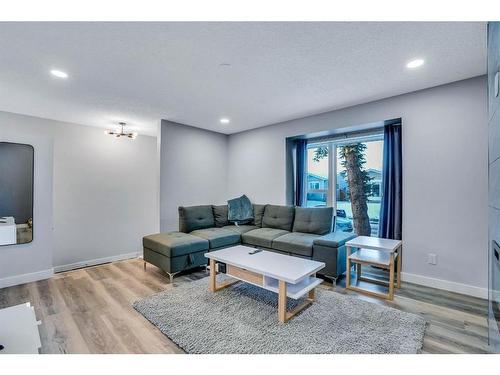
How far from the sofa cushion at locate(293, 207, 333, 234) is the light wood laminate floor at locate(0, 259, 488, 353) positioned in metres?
0.84

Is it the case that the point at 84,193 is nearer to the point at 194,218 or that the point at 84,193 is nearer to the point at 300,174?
the point at 194,218

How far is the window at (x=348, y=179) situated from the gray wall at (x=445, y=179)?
58 centimetres

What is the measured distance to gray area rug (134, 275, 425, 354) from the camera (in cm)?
176

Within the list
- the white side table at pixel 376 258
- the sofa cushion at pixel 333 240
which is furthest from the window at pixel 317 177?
the white side table at pixel 376 258

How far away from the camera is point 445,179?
9.05ft

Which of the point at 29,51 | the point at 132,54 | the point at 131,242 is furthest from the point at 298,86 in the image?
the point at 131,242

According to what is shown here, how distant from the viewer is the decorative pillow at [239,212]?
14.7ft

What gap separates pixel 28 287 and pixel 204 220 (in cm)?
244

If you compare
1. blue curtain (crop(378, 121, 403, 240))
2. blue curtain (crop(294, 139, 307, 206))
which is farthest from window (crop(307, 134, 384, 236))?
blue curtain (crop(378, 121, 403, 240))

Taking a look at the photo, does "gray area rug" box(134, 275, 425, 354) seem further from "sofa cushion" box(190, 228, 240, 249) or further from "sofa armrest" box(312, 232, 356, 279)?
"sofa cushion" box(190, 228, 240, 249)

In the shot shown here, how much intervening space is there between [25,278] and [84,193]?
1615mm

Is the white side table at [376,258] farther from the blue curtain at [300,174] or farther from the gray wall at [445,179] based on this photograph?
the blue curtain at [300,174]
